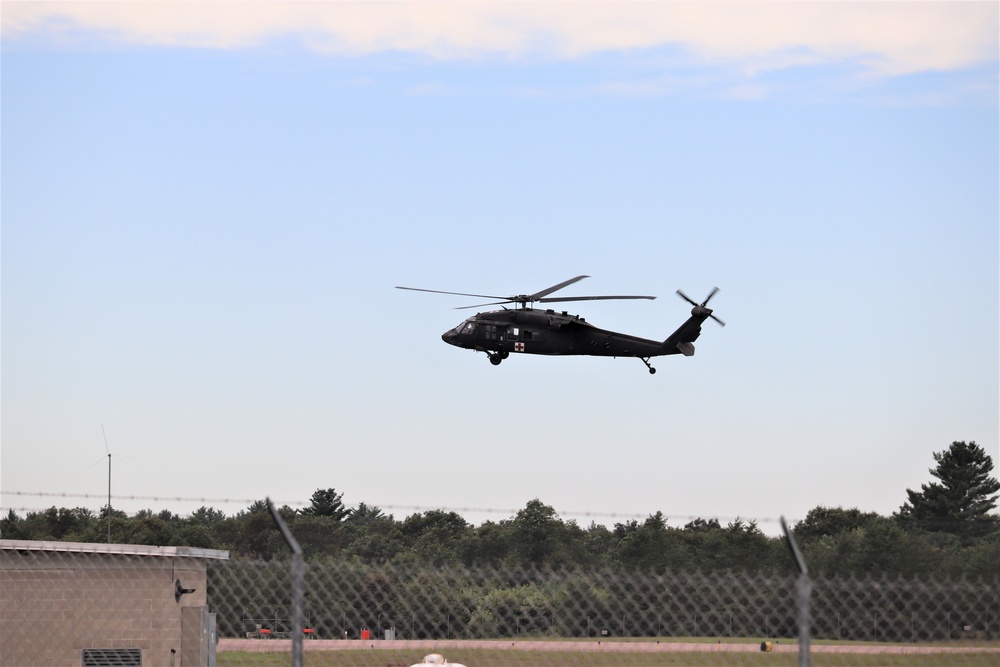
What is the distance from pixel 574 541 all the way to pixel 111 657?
83.5 feet

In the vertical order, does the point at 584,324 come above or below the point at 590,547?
above

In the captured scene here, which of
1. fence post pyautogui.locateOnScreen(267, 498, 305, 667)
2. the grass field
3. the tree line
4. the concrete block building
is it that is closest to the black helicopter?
the tree line

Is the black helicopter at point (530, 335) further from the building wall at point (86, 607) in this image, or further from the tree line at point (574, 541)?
the building wall at point (86, 607)

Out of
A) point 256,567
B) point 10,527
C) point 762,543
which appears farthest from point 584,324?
point 256,567

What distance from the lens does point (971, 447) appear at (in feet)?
316

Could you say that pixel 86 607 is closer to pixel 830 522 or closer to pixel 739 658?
pixel 739 658

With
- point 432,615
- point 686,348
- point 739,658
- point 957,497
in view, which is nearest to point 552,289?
point 686,348

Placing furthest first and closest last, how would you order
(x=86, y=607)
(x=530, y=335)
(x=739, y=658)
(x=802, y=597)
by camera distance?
(x=530, y=335)
(x=739, y=658)
(x=86, y=607)
(x=802, y=597)

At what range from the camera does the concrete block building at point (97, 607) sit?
2209cm

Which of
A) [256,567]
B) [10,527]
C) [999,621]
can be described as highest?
[10,527]

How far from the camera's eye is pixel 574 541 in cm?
4797

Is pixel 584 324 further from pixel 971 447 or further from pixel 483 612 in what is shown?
pixel 971 447

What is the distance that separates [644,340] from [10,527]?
2733 cm

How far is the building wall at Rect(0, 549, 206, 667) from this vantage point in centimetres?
2203
